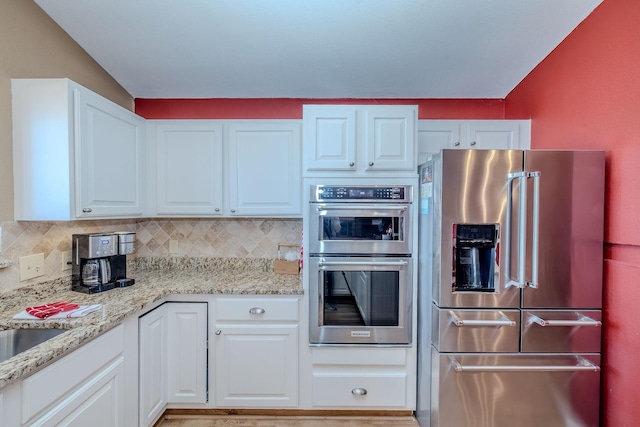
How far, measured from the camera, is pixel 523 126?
7.20 ft

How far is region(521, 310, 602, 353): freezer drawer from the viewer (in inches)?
62.1

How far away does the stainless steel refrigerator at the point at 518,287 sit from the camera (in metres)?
1.58

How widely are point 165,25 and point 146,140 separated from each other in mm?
829

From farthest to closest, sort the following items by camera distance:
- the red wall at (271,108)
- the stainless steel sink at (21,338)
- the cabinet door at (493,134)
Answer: the red wall at (271,108), the cabinet door at (493,134), the stainless steel sink at (21,338)

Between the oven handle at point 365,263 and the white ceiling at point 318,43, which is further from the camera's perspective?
the oven handle at point 365,263

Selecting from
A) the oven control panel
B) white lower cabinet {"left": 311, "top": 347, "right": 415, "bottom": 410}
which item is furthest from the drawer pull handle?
the oven control panel

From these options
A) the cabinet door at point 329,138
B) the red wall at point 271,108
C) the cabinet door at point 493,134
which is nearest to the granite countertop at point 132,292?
the cabinet door at point 329,138

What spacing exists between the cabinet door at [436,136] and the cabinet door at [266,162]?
0.90m

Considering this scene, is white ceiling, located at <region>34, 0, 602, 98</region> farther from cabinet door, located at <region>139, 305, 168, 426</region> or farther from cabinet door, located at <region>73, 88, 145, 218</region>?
cabinet door, located at <region>139, 305, 168, 426</region>

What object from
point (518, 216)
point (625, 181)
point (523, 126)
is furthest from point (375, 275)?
point (523, 126)

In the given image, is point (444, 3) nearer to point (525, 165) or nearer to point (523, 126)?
point (525, 165)

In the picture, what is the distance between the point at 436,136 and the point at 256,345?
6.34 ft

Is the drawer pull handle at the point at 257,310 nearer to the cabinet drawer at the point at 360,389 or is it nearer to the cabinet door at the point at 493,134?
the cabinet drawer at the point at 360,389

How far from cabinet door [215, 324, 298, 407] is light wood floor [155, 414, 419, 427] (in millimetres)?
118
